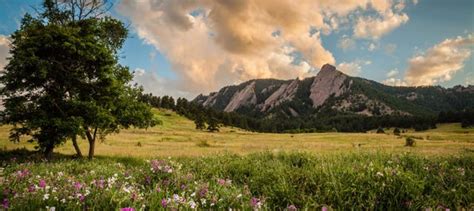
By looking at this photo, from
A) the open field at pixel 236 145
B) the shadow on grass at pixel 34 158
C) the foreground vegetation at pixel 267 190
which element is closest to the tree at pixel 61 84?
the shadow on grass at pixel 34 158

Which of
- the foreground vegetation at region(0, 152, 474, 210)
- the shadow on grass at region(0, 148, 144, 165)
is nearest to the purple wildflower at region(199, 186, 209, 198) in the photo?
the foreground vegetation at region(0, 152, 474, 210)

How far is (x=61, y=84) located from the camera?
2331 cm

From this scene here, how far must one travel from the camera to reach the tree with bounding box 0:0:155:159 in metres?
21.0

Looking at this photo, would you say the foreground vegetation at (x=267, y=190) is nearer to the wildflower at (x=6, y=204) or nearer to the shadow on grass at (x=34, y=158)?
the wildflower at (x=6, y=204)

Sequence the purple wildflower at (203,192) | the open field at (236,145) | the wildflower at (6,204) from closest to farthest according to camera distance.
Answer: the wildflower at (6,204)
the purple wildflower at (203,192)
the open field at (236,145)

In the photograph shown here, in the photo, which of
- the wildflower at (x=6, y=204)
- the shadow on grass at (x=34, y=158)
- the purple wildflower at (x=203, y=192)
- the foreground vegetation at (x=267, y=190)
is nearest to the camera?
the wildflower at (x=6, y=204)

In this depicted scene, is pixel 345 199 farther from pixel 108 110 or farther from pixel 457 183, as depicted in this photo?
pixel 108 110

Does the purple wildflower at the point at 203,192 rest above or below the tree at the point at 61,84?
below

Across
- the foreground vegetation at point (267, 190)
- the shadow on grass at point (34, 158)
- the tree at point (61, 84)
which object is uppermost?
the tree at point (61, 84)

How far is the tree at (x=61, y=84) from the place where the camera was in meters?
21.0

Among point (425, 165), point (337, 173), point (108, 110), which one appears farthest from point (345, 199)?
point (108, 110)

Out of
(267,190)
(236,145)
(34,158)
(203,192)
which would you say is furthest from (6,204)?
(236,145)

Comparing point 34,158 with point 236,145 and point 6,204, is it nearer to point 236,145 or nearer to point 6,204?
point 6,204

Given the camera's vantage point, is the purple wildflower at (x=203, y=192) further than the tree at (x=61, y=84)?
No
